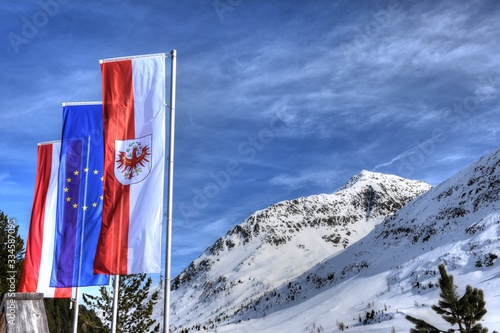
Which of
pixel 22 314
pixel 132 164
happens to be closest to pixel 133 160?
pixel 132 164

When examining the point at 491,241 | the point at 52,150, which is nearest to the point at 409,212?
the point at 491,241

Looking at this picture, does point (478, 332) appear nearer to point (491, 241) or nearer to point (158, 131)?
point (158, 131)

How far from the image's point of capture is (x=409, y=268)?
61406mm

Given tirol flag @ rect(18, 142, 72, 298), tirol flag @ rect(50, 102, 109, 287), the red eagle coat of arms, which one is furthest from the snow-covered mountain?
the red eagle coat of arms

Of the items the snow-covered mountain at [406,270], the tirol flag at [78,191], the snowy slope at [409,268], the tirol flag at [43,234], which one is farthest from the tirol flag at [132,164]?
the snowy slope at [409,268]

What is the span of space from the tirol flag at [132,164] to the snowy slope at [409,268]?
27.4 m

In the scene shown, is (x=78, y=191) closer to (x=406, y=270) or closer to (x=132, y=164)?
(x=132, y=164)

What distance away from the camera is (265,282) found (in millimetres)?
167875

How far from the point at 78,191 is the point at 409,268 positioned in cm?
5196

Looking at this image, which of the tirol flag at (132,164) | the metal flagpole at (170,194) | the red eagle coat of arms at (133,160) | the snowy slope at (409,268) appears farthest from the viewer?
the snowy slope at (409,268)

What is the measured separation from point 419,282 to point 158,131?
49002mm

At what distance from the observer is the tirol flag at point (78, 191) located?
17.8 m

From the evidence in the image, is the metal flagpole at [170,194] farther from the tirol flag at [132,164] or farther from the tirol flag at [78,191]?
the tirol flag at [78,191]

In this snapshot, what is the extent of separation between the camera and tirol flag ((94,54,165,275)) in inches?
471
